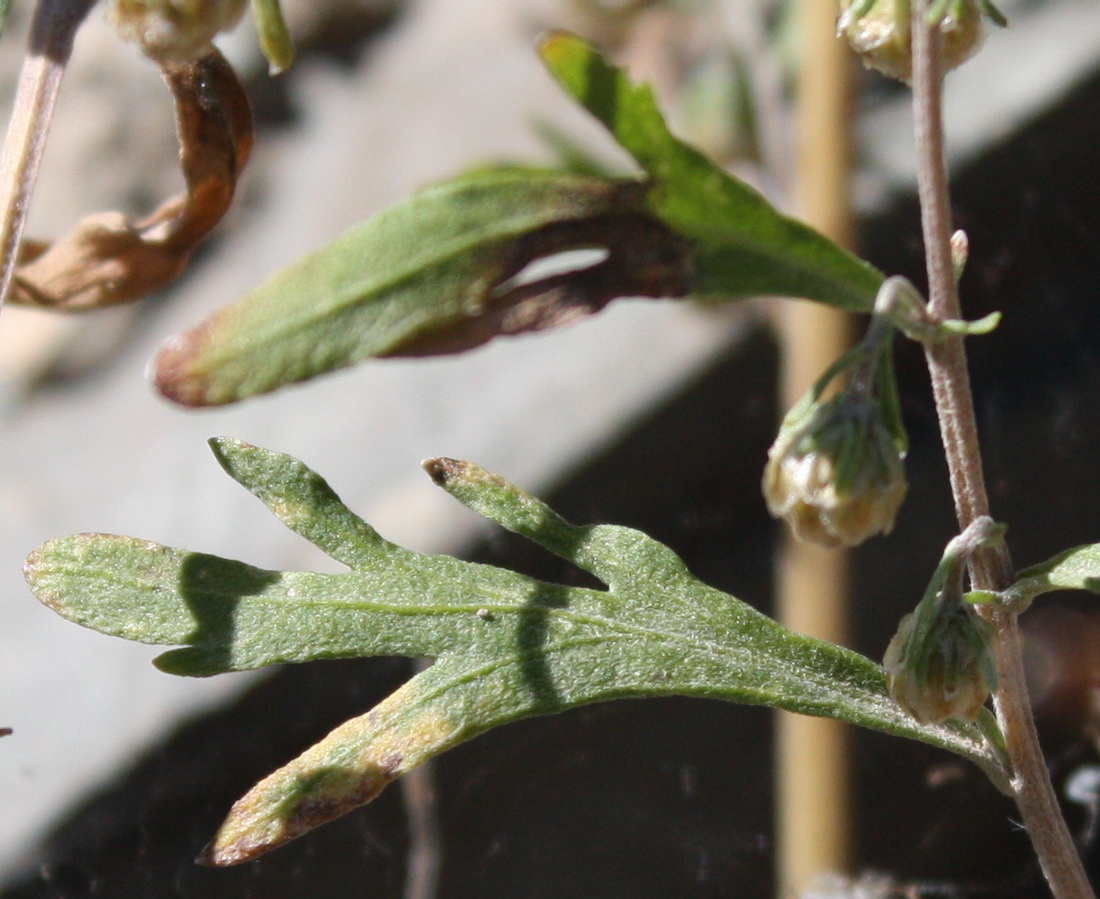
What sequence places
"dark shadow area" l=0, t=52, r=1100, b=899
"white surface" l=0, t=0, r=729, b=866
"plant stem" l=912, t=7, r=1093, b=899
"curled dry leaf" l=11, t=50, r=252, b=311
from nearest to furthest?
"plant stem" l=912, t=7, r=1093, b=899 < "curled dry leaf" l=11, t=50, r=252, b=311 < "dark shadow area" l=0, t=52, r=1100, b=899 < "white surface" l=0, t=0, r=729, b=866

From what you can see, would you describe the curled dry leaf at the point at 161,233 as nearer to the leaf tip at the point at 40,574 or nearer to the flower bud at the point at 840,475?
the leaf tip at the point at 40,574

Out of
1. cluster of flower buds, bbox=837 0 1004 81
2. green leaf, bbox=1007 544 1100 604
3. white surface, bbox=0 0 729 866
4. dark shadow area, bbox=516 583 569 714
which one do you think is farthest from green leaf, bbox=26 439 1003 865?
white surface, bbox=0 0 729 866

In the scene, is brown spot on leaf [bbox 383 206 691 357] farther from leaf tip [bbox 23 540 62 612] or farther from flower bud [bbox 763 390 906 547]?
leaf tip [bbox 23 540 62 612]

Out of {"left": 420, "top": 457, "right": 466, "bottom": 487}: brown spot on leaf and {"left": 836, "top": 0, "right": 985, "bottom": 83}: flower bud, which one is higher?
{"left": 836, "top": 0, "right": 985, "bottom": 83}: flower bud

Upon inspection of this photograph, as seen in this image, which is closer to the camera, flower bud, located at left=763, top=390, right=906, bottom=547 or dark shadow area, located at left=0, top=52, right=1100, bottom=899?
flower bud, located at left=763, top=390, right=906, bottom=547

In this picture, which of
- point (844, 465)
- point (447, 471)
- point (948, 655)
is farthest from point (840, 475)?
point (447, 471)

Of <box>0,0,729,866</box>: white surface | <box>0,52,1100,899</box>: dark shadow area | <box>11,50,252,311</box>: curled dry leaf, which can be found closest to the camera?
<box>11,50,252,311</box>: curled dry leaf

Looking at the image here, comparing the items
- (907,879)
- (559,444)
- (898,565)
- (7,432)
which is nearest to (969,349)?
(898,565)

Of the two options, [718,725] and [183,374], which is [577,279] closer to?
[183,374]
